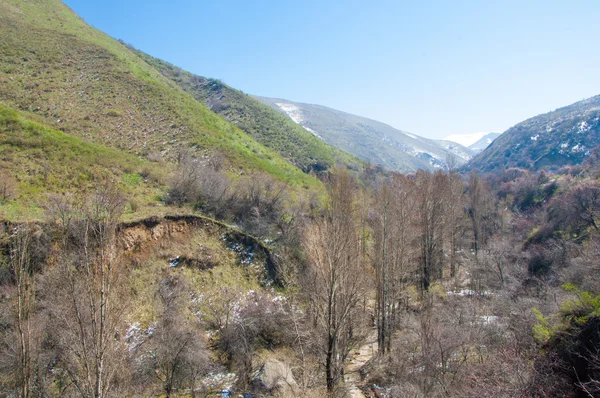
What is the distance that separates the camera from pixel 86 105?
98.9 feet

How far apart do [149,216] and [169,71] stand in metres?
66.2

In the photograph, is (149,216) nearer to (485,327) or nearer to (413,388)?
(413,388)

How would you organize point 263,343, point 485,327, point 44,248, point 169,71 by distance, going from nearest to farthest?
point 485,327
point 44,248
point 263,343
point 169,71

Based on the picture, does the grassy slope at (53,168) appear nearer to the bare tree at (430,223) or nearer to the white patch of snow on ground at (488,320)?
the bare tree at (430,223)

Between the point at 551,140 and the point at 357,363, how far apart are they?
9231 cm

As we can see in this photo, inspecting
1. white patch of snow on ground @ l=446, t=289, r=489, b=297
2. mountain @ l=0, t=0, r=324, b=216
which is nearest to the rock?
white patch of snow on ground @ l=446, t=289, r=489, b=297

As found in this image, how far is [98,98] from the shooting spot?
3191 centimetres

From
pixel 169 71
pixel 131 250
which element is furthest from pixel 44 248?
pixel 169 71

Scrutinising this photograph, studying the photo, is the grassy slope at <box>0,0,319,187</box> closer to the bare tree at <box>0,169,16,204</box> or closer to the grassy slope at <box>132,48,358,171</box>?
the grassy slope at <box>132,48,358,171</box>

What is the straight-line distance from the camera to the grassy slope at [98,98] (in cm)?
2780

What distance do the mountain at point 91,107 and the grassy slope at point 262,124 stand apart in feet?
30.2

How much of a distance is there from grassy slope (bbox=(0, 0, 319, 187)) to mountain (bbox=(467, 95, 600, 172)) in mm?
70385

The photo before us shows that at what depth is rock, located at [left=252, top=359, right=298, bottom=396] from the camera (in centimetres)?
1174

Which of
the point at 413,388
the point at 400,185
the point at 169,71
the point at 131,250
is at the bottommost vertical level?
the point at 413,388
